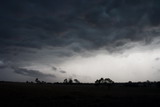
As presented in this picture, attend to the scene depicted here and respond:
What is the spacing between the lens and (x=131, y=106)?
37.8 metres

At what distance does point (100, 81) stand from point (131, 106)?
106484mm

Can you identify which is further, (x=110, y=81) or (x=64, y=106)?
(x=110, y=81)

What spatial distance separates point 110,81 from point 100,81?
8.65 m

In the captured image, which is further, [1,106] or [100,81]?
[100,81]

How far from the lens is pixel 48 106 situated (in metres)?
38.4

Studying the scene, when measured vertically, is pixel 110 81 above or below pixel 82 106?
above

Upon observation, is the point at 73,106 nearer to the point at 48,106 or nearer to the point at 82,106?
the point at 82,106

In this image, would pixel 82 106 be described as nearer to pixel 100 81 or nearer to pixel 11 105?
pixel 11 105

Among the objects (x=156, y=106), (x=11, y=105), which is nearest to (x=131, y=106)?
(x=156, y=106)

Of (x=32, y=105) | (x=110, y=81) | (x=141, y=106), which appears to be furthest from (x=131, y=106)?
(x=110, y=81)

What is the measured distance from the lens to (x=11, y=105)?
1537 inches

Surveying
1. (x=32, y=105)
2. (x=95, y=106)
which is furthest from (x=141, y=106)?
(x=32, y=105)

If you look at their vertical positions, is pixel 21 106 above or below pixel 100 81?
below

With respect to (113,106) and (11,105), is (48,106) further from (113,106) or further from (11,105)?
(113,106)
